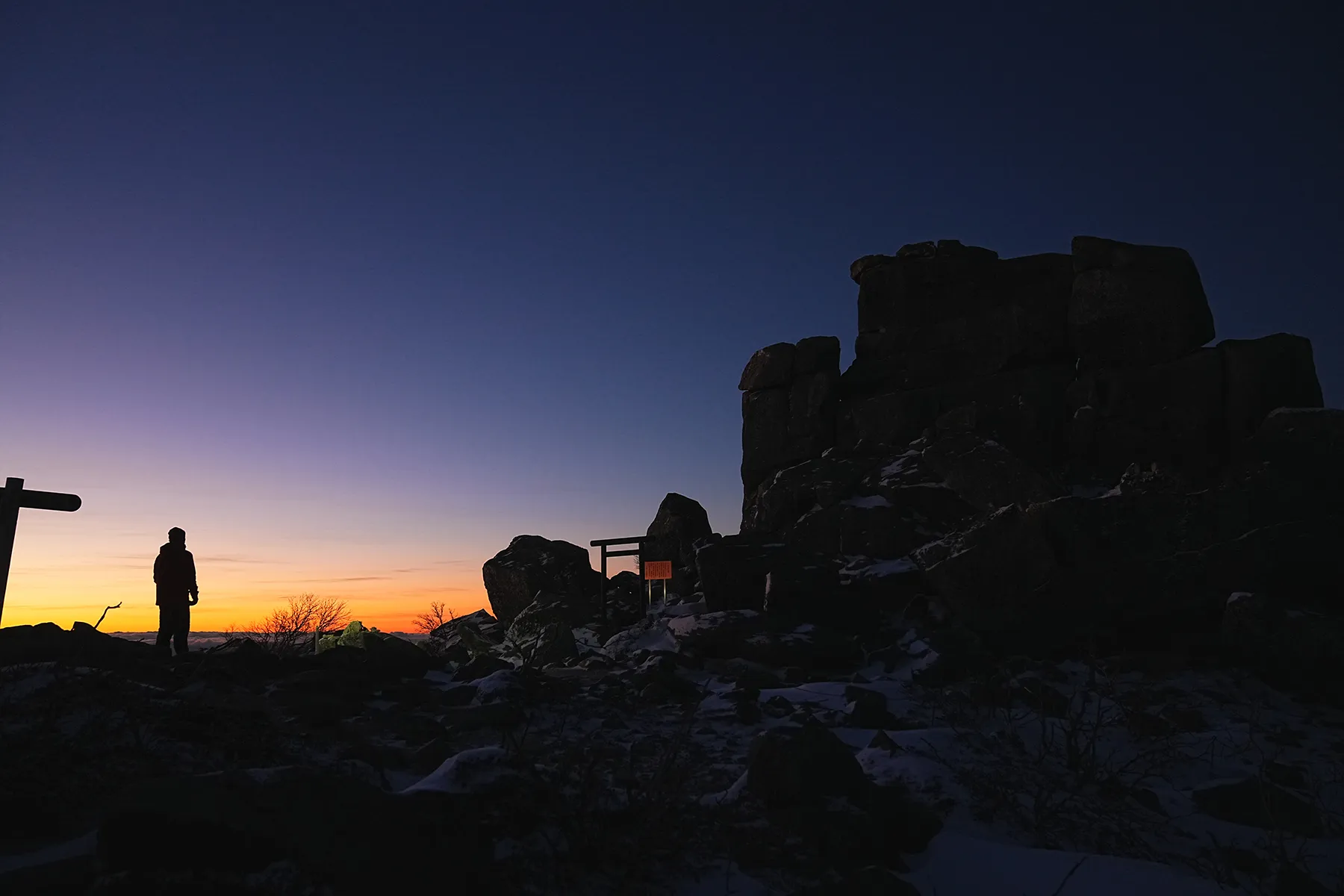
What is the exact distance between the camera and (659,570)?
19234mm

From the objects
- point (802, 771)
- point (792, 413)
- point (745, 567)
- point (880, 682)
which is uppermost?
point (792, 413)

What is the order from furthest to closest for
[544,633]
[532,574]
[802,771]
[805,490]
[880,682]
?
1. [532,574]
2. [805,490]
3. [544,633]
4. [880,682]
5. [802,771]

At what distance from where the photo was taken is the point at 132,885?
349 centimetres

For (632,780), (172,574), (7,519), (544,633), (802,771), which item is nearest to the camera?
(632,780)

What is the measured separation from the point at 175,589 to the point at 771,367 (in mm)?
16421

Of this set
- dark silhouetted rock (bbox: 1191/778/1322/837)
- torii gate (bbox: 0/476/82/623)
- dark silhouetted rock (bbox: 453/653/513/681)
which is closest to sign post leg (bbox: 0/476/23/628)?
torii gate (bbox: 0/476/82/623)

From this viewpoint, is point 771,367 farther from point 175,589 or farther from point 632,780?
point 632,780

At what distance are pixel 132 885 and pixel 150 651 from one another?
7.94 meters

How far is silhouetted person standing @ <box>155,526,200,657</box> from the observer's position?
1227 cm

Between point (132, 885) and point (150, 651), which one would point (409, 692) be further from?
point (132, 885)

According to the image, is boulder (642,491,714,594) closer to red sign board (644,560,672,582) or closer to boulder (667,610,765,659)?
red sign board (644,560,672,582)

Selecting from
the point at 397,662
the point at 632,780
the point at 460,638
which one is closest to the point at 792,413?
the point at 460,638

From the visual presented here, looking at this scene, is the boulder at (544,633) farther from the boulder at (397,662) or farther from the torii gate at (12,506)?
the torii gate at (12,506)

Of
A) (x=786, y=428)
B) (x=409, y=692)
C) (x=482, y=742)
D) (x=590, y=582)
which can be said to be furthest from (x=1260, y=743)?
(x=590, y=582)
